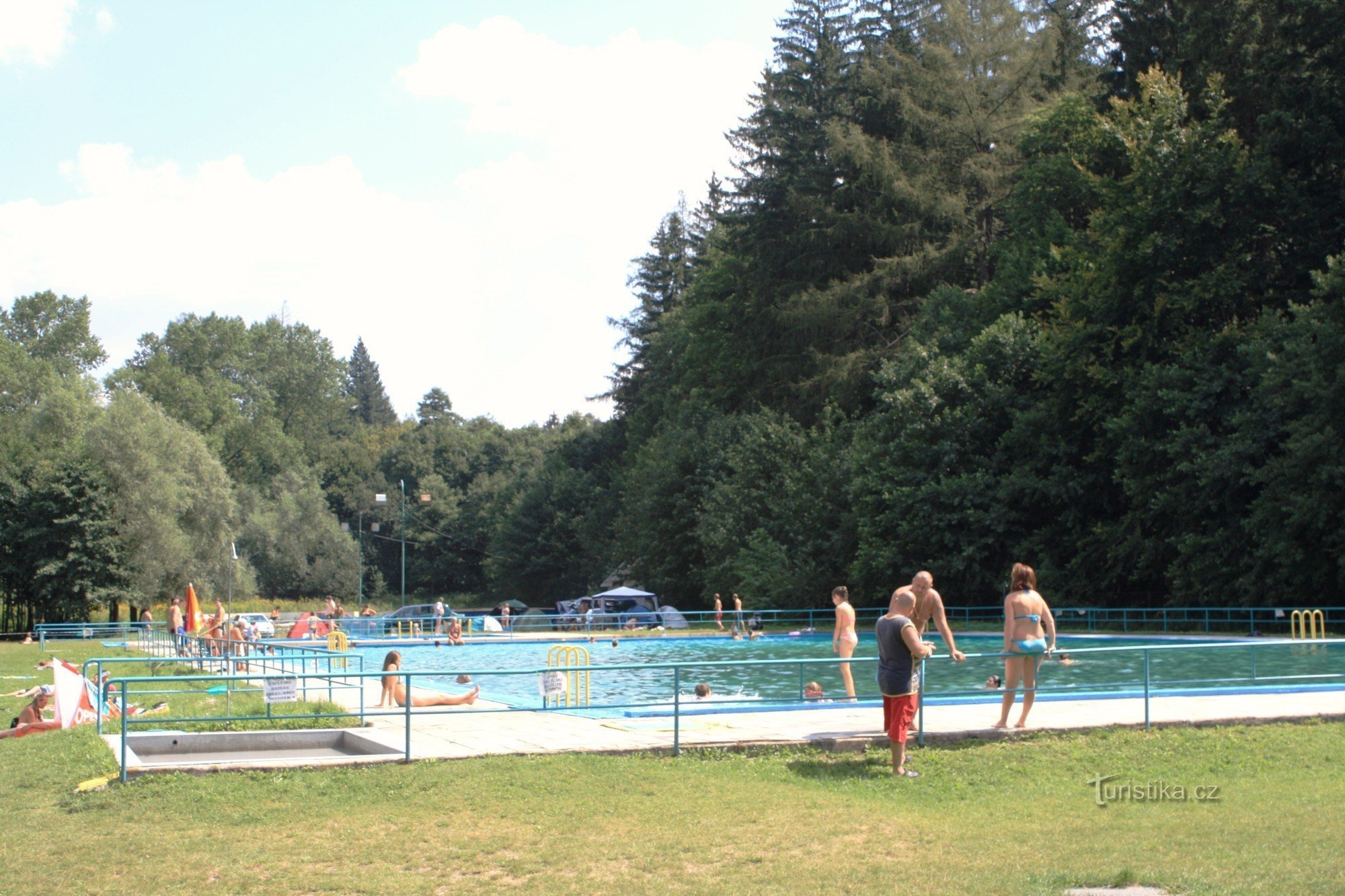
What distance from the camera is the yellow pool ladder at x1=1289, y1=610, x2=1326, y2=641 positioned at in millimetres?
28234

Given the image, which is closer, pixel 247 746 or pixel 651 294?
pixel 247 746

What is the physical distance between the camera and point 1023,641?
12969mm

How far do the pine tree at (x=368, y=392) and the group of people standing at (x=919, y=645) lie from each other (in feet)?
541

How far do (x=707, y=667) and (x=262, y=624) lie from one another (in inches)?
1504

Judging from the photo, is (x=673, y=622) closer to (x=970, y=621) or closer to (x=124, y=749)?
(x=970, y=621)

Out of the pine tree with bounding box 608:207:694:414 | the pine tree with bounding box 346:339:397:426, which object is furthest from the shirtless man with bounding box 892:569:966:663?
the pine tree with bounding box 346:339:397:426

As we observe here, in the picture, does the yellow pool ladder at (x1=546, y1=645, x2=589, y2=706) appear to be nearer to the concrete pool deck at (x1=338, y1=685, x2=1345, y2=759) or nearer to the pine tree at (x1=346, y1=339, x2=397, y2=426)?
the concrete pool deck at (x1=338, y1=685, x2=1345, y2=759)

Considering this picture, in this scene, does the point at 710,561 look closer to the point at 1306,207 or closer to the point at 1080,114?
the point at 1080,114

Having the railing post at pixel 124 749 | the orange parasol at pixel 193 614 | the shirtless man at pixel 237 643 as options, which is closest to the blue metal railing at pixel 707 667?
the railing post at pixel 124 749

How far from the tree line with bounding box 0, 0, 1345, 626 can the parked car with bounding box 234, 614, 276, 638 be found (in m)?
12.0

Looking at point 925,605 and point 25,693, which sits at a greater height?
point 925,605

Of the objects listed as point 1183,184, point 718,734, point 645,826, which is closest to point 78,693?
point 718,734

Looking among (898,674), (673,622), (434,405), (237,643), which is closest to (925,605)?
(898,674)

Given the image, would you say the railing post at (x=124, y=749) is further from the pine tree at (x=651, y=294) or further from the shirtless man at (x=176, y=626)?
the pine tree at (x=651, y=294)
